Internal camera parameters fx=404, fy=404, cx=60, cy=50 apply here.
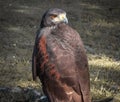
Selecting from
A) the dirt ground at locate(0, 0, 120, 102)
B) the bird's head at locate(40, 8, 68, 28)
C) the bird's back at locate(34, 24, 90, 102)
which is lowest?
the dirt ground at locate(0, 0, 120, 102)

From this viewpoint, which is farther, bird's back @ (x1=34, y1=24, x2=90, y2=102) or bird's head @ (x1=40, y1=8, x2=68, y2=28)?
bird's head @ (x1=40, y1=8, x2=68, y2=28)

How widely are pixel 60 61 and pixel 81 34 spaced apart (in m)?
5.98

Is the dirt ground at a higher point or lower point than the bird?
lower

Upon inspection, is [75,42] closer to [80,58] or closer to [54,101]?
[80,58]

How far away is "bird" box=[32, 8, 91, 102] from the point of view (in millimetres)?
4141

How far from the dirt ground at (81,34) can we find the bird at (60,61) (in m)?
2.19

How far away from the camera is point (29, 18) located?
452 inches

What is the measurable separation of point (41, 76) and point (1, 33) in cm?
592

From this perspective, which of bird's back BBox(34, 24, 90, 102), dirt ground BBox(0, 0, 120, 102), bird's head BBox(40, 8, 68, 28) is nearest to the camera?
bird's back BBox(34, 24, 90, 102)

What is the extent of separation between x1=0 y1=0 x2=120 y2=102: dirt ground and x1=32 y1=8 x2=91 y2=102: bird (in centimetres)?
219

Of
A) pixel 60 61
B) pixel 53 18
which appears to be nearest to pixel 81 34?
pixel 53 18

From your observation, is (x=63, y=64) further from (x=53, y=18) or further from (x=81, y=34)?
(x=81, y=34)

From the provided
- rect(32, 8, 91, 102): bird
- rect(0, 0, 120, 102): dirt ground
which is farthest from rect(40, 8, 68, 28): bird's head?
rect(0, 0, 120, 102): dirt ground

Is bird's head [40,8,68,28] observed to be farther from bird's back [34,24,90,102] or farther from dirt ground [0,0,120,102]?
dirt ground [0,0,120,102]
